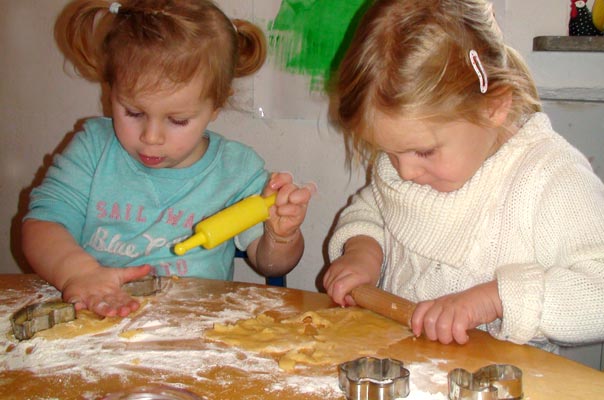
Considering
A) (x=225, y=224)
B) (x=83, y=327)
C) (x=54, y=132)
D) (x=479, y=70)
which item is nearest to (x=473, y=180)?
(x=479, y=70)

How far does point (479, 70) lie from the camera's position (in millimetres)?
975

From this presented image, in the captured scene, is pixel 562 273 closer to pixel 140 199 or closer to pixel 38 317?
pixel 38 317

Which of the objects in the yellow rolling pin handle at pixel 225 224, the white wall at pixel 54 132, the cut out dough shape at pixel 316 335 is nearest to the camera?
the cut out dough shape at pixel 316 335

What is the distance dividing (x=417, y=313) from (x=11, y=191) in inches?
61.8

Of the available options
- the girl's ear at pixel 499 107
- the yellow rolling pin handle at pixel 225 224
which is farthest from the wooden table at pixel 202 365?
the girl's ear at pixel 499 107

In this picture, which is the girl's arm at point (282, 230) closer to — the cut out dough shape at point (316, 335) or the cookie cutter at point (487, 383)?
the cut out dough shape at point (316, 335)

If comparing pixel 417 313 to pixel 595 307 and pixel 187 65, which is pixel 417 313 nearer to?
pixel 595 307

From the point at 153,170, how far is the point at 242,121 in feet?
1.48

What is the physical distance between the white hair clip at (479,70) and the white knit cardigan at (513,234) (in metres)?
0.16

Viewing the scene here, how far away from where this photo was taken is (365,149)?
1.57 m

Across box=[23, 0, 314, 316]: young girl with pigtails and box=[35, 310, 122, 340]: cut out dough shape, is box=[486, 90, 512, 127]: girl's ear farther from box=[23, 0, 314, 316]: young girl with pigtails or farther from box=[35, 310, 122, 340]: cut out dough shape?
box=[35, 310, 122, 340]: cut out dough shape

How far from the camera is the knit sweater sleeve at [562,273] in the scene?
2.93 feet

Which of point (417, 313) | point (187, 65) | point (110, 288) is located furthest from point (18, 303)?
point (417, 313)

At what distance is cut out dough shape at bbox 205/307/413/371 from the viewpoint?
0.84m
